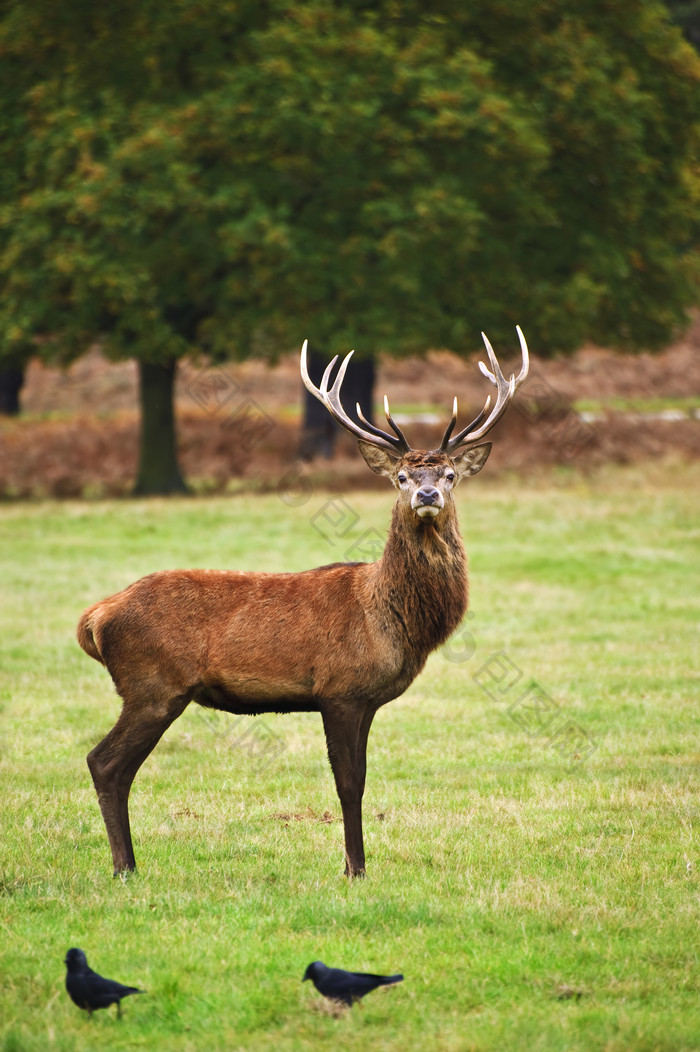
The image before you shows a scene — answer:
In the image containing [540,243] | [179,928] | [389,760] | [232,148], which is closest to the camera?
[179,928]

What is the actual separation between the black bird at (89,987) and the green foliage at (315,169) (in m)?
17.2

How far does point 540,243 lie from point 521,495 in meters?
4.76

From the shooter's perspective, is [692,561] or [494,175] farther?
[494,175]

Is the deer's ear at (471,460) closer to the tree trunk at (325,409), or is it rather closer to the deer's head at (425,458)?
the deer's head at (425,458)

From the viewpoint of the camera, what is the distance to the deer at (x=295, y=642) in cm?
662

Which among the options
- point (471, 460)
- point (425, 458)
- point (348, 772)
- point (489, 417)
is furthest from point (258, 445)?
point (348, 772)

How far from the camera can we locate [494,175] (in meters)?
22.4

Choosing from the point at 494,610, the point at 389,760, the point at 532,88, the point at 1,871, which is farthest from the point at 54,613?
the point at 532,88

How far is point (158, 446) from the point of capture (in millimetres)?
24141

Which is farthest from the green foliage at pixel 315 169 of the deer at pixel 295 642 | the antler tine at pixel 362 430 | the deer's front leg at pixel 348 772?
the deer's front leg at pixel 348 772

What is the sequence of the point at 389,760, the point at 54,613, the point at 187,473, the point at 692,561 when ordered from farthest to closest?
1. the point at 187,473
2. the point at 692,561
3. the point at 54,613
4. the point at 389,760

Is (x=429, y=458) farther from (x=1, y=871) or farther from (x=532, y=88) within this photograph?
(x=532, y=88)

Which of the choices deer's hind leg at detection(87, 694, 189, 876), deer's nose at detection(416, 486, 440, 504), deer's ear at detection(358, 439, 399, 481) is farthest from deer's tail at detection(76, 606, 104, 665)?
deer's nose at detection(416, 486, 440, 504)

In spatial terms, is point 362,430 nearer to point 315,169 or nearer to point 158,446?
point 315,169
